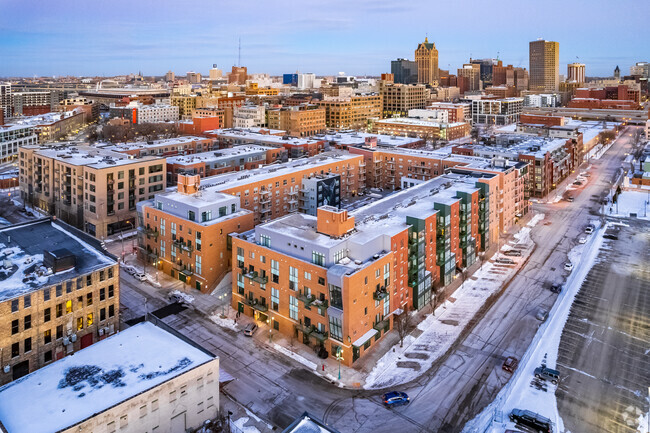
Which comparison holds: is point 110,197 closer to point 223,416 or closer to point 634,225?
point 223,416

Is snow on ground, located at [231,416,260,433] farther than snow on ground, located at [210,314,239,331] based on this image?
No

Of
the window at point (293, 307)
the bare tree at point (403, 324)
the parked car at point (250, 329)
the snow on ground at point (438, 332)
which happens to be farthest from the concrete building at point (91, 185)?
the snow on ground at point (438, 332)

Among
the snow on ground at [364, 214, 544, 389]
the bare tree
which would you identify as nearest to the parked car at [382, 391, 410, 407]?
the snow on ground at [364, 214, 544, 389]

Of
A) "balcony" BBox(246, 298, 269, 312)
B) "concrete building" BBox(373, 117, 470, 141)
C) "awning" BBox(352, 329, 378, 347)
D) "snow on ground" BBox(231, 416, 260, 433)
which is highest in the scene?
"concrete building" BBox(373, 117, 470, 141)

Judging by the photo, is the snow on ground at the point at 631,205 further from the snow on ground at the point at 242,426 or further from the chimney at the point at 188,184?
the snow on ground at the point at 242,426

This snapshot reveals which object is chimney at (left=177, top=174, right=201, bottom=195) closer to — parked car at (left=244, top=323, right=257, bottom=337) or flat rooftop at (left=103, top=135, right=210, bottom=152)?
parked car at (left=244, top=323, right=257, bottom=337)

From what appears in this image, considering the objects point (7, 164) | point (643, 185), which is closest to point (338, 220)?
point (643, 185)
